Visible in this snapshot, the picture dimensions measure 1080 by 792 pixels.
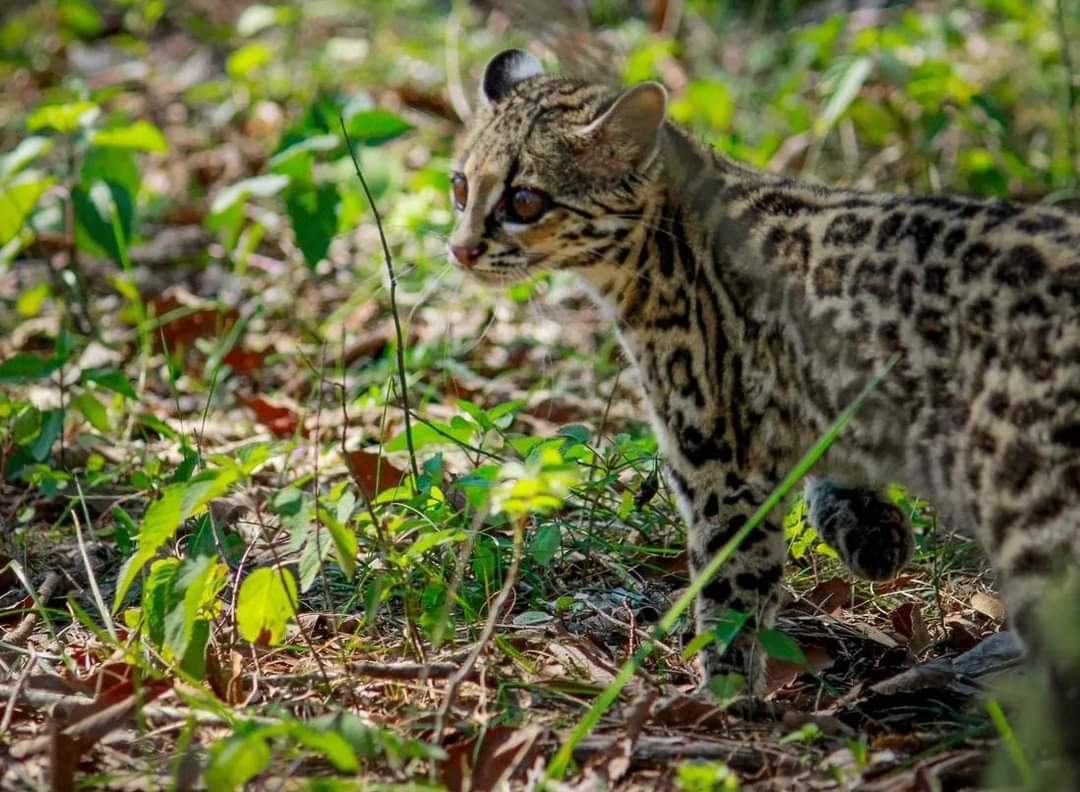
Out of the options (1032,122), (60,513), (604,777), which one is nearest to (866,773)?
(604,777)

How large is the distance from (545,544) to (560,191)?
1222mm

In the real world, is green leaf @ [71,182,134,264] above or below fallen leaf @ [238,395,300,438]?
above

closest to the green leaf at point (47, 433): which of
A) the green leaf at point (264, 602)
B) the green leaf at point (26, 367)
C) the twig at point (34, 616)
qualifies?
the green leaf at point (26, 367)

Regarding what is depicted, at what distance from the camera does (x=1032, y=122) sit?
9586mm

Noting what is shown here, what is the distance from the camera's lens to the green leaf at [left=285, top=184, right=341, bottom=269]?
7.11m

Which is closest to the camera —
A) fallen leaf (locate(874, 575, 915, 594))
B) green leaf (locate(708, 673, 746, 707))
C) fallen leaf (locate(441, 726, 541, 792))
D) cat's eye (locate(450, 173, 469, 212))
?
fallen leaf (locate(441, 726, 541, 792))

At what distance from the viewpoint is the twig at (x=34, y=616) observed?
4.88 metres

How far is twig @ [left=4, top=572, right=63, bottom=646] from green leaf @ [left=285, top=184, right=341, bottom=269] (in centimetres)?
227

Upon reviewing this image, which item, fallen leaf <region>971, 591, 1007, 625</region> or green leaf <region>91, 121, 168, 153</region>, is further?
green leaf <region>91, 121, 168, 153</region>

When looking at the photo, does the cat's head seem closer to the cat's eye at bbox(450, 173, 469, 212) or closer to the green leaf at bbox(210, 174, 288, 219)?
the cat's eye at bbox(450, 173, 469, 212)

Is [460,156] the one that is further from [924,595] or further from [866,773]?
[866,773]

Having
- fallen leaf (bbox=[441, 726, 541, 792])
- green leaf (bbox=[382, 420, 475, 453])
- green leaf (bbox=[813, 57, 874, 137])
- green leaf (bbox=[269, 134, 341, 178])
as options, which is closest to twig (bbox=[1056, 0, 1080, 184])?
green leaf (bbox=[813, 57, 874, 137])

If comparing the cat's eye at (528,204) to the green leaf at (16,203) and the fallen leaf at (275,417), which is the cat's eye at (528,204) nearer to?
the fallen leaf at (275,417)

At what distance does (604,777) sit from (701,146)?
2.43 m
